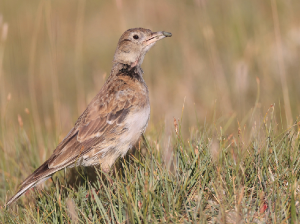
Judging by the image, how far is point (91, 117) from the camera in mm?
4977

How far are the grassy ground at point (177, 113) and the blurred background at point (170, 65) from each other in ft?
0.12

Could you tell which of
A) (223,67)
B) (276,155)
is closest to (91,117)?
(276,155)

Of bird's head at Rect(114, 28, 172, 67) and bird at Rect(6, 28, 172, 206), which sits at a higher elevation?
bird's head at Rect(114, 28, 172, 67)

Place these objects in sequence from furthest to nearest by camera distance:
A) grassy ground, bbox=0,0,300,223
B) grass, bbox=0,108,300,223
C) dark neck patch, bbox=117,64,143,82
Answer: dark neck patch, bbox=117,64,143,82 → grassy ground, bbox=0,0,300,223 → grass, bbox=0,108,300,223

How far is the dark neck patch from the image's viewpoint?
5.34 m

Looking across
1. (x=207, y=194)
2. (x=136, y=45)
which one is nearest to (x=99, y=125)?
(x=136, y=45)

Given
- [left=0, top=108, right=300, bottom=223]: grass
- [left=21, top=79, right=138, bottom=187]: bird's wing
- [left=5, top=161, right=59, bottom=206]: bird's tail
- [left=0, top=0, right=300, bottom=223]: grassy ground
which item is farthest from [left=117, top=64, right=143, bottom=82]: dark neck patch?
[left=5, top=161, right=59, bottom=206]: bird's tail

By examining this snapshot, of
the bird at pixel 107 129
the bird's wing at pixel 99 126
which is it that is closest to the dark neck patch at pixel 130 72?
the bird at pixel 107 129

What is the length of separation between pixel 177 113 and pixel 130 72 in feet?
8.20

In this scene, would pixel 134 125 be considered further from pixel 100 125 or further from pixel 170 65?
pixel 170 65

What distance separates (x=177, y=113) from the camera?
7.73 meters

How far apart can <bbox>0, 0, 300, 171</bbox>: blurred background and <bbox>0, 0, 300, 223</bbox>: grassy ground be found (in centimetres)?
4

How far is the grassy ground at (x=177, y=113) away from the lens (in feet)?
11.3

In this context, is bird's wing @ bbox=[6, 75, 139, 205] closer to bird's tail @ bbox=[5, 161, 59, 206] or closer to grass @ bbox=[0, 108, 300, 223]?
bird's tail @ bbox=[5, 161, 59, 206]
